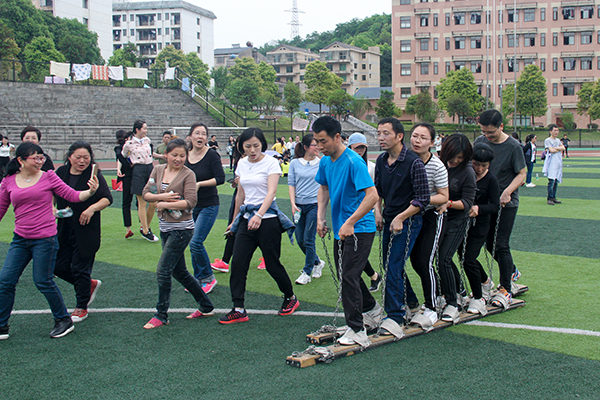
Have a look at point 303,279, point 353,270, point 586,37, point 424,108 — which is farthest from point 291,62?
point 353,270

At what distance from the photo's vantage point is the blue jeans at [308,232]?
6809mm

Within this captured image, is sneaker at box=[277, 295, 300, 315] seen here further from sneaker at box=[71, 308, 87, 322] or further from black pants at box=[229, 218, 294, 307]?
sneaker at box=[71, 308, 87, 322]

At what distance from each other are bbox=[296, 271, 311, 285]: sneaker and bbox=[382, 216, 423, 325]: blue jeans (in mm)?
2109

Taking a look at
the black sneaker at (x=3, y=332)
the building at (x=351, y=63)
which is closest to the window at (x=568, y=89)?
the building at (x=351, y=63)

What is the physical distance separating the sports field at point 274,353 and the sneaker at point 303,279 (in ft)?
0.35

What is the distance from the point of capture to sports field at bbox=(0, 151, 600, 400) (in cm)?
380

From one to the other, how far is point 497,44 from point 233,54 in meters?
80.5

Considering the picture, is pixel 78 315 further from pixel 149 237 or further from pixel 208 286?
pixel 149 237

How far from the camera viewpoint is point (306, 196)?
6859mm

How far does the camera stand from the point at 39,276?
16.1 feet

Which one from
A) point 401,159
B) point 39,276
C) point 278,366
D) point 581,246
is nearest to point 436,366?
point 278,366

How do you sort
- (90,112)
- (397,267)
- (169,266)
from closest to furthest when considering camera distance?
(397,267), (169,266), (90,112)

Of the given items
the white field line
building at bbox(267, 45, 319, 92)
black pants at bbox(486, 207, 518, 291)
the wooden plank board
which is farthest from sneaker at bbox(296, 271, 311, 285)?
building at bbox(267, 45, 319, 92)

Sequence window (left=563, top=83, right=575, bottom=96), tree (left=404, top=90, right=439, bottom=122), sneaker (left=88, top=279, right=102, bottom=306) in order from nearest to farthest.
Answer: sneaker (left=88, top=279, right=102, bottom=306), tree (left=404, top=90, right=439, bottom=122), window (left=563, top=83, right=575, bottom=96)
